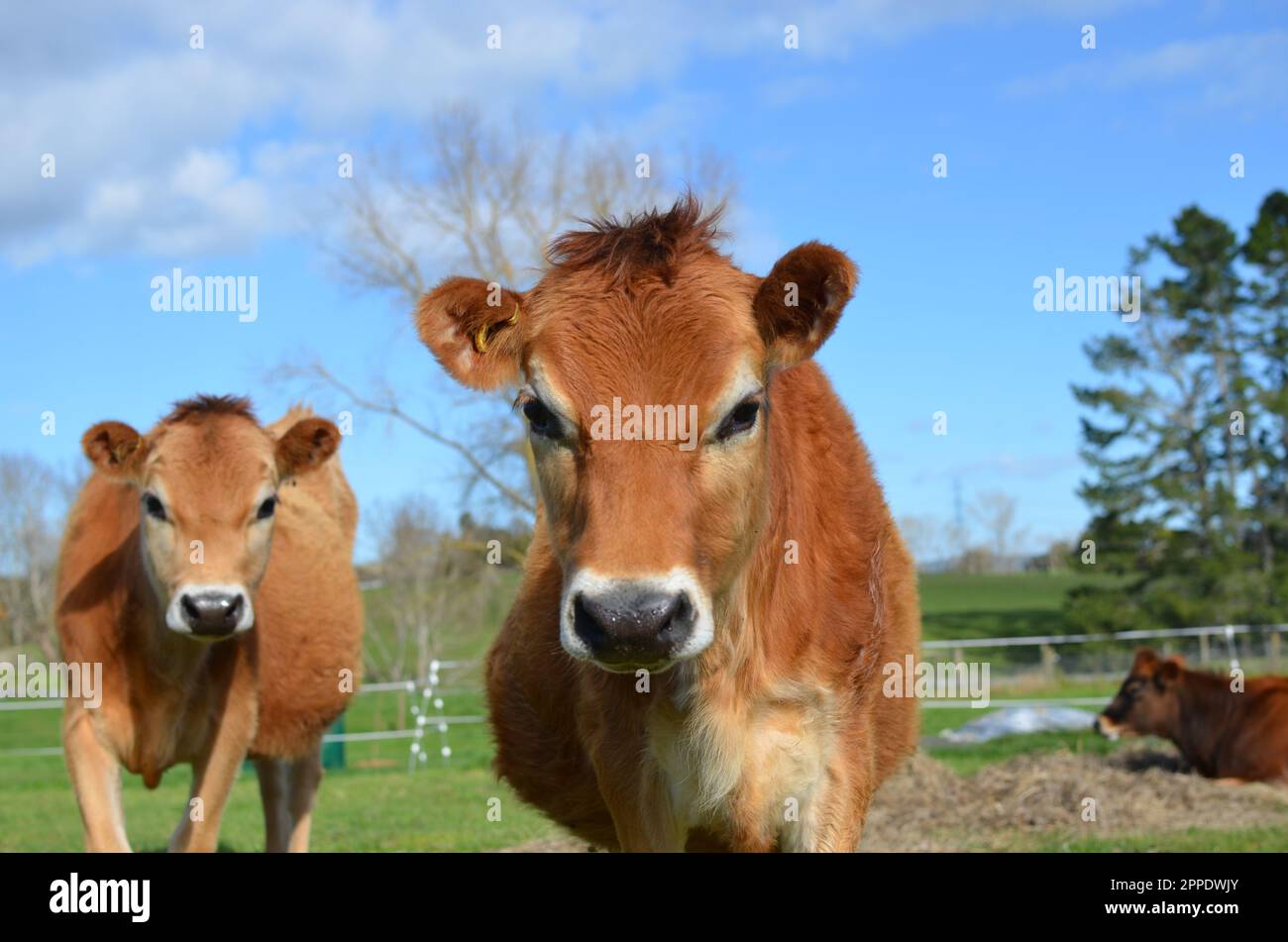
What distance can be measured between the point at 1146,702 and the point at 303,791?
30.2ft

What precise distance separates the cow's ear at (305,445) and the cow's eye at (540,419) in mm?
4580

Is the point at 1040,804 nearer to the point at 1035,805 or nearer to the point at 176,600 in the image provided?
the point at 1035,805

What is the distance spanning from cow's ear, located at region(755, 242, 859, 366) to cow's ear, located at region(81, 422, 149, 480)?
4.97 m

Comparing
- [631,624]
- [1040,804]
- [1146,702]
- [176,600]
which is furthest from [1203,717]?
[631,624]

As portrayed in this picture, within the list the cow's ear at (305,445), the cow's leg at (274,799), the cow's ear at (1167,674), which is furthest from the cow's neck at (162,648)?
the cow's ear at (1167,674)

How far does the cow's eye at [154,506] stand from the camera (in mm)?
7781

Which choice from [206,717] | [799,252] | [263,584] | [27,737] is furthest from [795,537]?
[27,737]

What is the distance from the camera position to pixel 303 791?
9.98m

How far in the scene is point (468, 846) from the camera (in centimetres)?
1013

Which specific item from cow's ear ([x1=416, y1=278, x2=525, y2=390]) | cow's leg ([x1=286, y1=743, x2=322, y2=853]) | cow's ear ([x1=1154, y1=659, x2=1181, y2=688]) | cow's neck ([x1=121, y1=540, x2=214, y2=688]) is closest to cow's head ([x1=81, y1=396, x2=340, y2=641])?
cow's neck ([x1=121, y1=540, x2=214, y2=688])

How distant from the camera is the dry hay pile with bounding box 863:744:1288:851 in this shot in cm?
978
